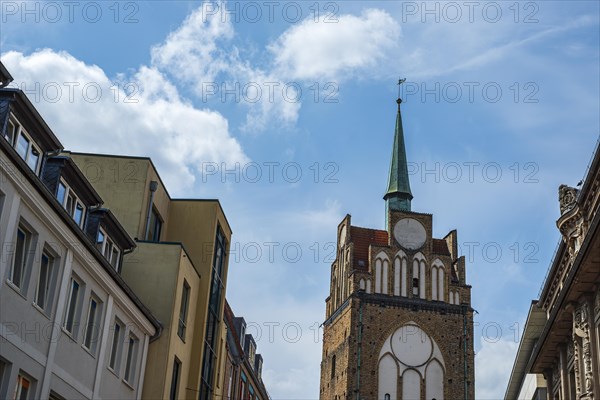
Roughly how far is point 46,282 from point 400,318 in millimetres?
51161

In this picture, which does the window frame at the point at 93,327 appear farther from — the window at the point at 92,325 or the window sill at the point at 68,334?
the window sill at the point at 68,334

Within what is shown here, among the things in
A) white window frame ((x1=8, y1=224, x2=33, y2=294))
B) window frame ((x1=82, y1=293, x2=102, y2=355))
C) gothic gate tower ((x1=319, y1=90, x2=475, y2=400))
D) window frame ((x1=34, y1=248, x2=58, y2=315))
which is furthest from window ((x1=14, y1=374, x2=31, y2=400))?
gothic gate tower ((x1=319, y1=90, x2=475, y2=400))

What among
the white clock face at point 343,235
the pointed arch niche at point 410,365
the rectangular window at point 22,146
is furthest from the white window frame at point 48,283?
the white clock face at point 343,235

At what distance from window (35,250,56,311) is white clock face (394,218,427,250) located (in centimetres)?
5360

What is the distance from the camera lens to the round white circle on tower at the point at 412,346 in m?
67.0

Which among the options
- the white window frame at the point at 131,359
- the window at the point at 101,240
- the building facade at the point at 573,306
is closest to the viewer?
the building facade at the point at 573,306

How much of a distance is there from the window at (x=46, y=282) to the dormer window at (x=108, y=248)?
3614 mm

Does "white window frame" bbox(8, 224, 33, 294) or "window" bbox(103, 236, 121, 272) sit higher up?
"window" bbox(103, 236, 121, 272)

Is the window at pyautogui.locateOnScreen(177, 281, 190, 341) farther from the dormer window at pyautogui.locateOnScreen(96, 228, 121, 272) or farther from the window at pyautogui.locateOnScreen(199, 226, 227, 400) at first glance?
the dormer window at pyautogui.locateOnScreen(96, 228, 121, 272)

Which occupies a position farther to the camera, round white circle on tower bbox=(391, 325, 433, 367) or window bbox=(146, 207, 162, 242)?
round white circle on tower bbox=(391, 325, 433, 367)

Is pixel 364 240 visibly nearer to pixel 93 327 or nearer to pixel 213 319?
pixel 213 319

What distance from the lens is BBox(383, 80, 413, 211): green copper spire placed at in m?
75.2

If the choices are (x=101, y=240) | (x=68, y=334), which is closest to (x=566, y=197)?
(x=101, y=240)

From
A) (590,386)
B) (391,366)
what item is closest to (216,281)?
(590,386)
